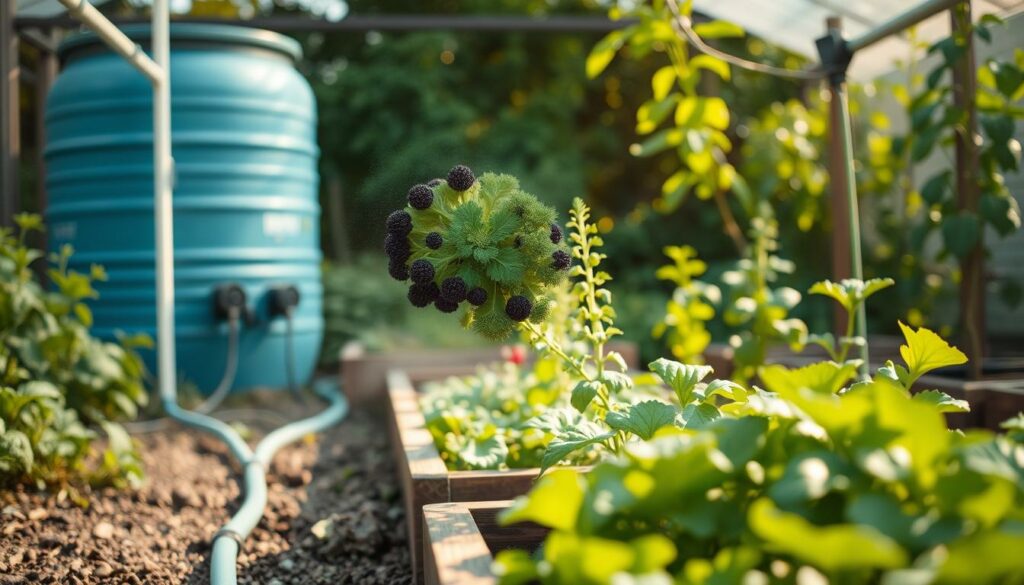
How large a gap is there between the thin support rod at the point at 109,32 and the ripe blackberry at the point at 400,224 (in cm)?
116

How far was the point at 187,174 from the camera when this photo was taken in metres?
3.53

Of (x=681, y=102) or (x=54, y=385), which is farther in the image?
Result: (x=681, y=102)

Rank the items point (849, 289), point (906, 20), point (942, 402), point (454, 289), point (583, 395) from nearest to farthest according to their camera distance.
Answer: point (942, 402), point (454, 289), point (583, 395), point (849, 289), point (906, 20)

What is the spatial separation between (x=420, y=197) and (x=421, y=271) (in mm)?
123

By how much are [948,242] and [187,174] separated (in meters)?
2.84

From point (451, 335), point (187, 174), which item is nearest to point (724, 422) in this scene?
point (187, 174)

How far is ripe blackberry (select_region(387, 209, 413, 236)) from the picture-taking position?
1.34 m

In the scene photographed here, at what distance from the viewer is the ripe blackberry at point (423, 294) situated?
4.37 feet

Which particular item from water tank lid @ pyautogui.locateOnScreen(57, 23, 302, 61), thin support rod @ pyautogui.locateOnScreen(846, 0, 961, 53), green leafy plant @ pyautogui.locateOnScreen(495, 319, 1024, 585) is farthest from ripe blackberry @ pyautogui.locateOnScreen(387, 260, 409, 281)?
Result: water tank lid @ pyautogui.locateOnScreen(57, 23, 302, 61)

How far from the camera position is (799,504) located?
84 centimetres

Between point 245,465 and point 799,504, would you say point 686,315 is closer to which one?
point 245,465

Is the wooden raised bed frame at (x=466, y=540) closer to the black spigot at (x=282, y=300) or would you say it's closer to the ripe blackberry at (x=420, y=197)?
the ripe blackberry at (x=420, y=197)

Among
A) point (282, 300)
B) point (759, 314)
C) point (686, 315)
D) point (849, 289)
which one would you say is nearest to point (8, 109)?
point (282, 300)

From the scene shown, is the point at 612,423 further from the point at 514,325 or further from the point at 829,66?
the point at 829,66
